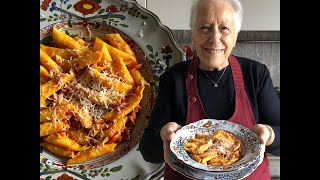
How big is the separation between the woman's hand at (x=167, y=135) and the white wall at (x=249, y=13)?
149mm

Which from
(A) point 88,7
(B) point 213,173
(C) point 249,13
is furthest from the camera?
Result: (A) point 88,7

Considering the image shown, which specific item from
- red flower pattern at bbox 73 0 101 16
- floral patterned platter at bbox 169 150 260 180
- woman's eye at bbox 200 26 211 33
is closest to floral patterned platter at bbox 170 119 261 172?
floral patterned platter at bbox 169 150 260 180

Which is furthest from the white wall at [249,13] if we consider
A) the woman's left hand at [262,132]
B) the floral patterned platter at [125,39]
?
the woman's left hand at [262,132]

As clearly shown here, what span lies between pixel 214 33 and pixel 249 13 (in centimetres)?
9

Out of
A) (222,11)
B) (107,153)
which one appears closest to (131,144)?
(107,153)

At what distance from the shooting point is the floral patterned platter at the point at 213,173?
0.51 meters

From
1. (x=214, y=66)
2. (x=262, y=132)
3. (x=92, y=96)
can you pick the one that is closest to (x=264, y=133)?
(x=262, y=132)

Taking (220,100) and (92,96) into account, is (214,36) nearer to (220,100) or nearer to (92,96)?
(220,100)

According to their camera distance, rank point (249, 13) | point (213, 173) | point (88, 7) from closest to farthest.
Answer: point (213, 173)
point (249, 13)
point (88, 7)

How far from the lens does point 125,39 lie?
71 cm

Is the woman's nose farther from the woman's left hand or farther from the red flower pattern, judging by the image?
the red flower pattern

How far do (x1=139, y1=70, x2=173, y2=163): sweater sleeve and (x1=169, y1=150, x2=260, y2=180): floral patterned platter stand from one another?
6 cm

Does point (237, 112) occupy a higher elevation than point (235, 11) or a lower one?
lower
